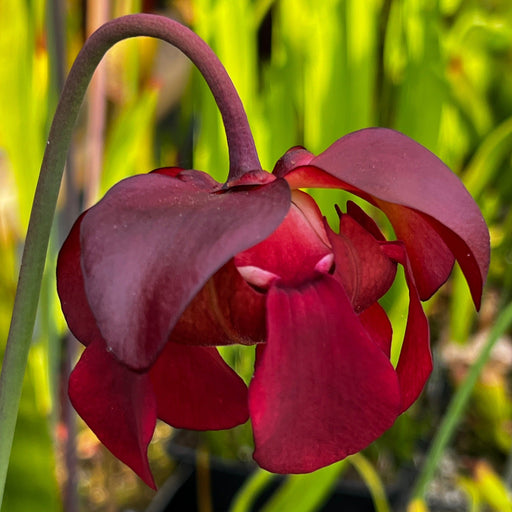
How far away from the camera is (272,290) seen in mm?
191

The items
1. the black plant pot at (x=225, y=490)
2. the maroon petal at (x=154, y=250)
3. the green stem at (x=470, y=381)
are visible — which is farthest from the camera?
the black plant pot at (x=225, y=490)

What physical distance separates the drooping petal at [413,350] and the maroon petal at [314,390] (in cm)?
3

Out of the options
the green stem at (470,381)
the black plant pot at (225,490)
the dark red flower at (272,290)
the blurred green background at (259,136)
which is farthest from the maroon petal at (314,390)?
the black plant pot at (225,490)

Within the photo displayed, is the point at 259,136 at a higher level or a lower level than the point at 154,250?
lower

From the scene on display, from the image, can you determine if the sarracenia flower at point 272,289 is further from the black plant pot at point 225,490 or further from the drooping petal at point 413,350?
the black plant pot at point 225,490

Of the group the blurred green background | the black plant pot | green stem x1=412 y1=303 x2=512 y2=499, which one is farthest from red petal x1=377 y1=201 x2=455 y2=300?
the black plant pot

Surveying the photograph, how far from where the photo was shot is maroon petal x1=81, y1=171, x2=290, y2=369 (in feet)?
0.53

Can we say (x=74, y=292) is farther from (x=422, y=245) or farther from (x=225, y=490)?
(x=225, y=490)

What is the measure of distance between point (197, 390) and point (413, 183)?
0.09 m

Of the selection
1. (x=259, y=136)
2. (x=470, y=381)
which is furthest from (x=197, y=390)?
(x=259, y=136)

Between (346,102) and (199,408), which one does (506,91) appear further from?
(199,408)

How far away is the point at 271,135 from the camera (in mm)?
774

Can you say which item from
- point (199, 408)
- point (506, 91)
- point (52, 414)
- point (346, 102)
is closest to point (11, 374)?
point (199, 408)

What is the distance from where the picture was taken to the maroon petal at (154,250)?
0.16m
